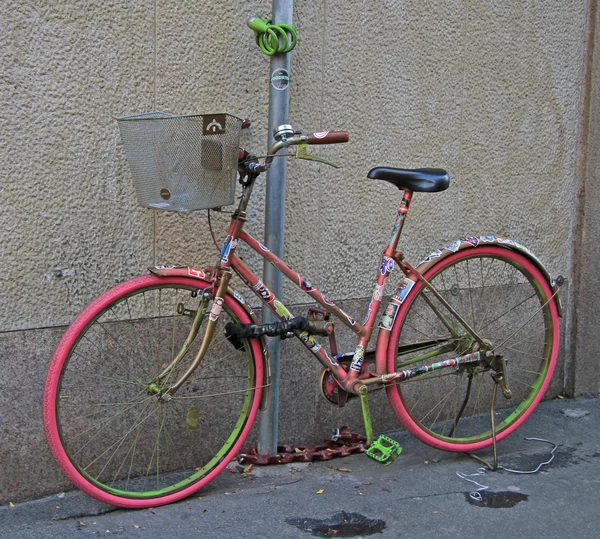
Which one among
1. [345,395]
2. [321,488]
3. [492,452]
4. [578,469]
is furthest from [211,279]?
[578,469]

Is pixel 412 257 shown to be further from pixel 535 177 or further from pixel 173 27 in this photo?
pixel 173 27

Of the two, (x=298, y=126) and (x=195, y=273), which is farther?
(x=298, y=126)

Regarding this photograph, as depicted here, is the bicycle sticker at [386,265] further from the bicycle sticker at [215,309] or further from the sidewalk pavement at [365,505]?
the sidewalk pavement at [365,505]

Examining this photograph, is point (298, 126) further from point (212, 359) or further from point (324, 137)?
point (212, 359)

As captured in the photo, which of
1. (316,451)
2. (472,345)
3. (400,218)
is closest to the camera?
(400,218)

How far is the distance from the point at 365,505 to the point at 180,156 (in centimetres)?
165

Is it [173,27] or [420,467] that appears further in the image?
[420,467]

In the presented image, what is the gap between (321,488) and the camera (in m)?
3.37

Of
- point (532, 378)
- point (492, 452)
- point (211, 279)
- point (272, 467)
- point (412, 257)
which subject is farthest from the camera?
point (532, 378)

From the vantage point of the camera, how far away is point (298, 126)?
3643mm

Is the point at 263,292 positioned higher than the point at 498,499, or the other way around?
the point at 263,292

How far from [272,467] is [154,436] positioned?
57 cm

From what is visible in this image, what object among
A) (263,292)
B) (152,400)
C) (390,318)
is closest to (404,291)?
(390,318)

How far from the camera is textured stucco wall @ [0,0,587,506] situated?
3.03 metres
